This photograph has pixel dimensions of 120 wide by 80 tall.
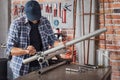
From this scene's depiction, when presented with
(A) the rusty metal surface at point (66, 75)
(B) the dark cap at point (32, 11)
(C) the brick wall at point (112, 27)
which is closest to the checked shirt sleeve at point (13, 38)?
(B) the dark cap at point (32, 11)

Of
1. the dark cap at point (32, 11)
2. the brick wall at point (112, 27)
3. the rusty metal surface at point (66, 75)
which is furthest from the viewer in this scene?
the brick wall at point (112, 27)

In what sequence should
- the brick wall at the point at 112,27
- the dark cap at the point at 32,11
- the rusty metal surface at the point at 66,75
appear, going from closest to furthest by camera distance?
the rusty metal surface at the point at 66,75
the dark cap at the point at 32,11
the brick wall at the point at 112,27

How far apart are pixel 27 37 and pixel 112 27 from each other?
3.78 feet

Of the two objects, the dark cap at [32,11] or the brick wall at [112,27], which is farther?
the brick wall at [112,27]

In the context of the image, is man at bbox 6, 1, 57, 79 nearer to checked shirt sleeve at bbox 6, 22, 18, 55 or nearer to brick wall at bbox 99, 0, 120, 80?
checked shirt sleeve at bbox 6, 22, 18, 55

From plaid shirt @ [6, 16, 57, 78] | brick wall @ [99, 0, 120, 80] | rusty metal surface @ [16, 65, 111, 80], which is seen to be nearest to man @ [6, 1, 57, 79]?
plaid shirt @ [6, 16, 57, 78]

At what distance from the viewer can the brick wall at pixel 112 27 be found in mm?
2857

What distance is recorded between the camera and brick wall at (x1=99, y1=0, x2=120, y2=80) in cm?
286

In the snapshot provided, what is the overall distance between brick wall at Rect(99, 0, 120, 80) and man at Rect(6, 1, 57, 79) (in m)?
0.86

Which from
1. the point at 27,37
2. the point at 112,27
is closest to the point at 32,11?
the point at 27,37

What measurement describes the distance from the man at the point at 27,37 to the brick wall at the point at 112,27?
864 mm

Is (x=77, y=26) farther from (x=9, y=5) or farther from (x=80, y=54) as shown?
(x=9, y=5)

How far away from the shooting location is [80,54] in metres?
3.03

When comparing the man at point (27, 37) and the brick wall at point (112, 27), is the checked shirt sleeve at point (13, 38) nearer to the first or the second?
the man at point (27, 37)
